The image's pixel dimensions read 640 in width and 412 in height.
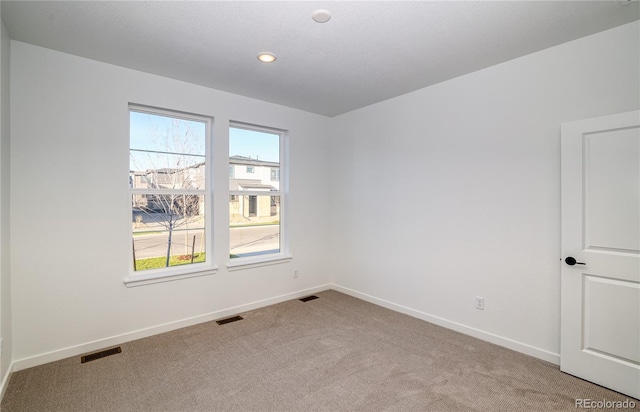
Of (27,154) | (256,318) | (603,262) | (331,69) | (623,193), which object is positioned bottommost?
(256,318)

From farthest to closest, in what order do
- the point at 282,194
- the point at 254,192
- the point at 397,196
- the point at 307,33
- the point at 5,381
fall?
the point at 282,194 < the point at 254,192 < the point at 397,196 < the point at 307,33 < the point at 5,381

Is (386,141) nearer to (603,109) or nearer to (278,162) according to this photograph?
(278,162)

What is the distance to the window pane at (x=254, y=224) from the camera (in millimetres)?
3941

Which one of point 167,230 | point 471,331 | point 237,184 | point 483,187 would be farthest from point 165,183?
point 471,331

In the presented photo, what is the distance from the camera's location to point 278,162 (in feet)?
14.5

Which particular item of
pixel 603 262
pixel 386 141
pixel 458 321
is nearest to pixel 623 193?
pixel 603 262

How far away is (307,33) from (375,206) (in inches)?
92.4

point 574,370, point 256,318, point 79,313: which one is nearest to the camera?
point 574,370

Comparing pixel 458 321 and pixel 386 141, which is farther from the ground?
pixel 386 141

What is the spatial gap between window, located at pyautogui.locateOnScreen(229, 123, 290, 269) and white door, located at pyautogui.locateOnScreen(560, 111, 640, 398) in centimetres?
307

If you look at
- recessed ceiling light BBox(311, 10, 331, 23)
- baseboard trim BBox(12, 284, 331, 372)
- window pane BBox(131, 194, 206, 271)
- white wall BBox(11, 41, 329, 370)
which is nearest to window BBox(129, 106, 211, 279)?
window pane BBox(131, 194, 206, 271)

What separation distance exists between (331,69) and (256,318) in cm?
281

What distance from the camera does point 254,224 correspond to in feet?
13.7

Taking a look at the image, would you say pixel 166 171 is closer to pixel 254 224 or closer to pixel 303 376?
pixel 254 224
